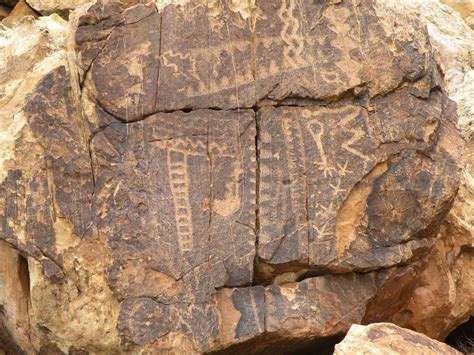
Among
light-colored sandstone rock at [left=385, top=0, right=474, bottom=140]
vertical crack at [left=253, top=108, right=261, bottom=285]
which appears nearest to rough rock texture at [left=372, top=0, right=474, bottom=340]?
light-colored sandstone rock at [left=385, top=0, right=474, bottom=140]

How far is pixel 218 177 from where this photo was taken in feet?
14.8

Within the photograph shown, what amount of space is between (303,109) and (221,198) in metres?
0.59

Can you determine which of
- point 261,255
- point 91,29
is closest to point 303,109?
point 261,255

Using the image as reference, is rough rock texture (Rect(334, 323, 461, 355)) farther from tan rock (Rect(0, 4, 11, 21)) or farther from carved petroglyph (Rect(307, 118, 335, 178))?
tan rock (Rect(0, 4, 11, 21))

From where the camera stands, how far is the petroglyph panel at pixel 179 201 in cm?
441

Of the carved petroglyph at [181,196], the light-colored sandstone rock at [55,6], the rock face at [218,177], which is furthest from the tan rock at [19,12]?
the carved petroglyph at [181,196]

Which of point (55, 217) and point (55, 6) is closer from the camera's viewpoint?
point (55, 217)

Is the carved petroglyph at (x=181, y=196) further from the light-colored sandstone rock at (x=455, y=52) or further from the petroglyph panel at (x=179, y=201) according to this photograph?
the light-colored sandstone rock at (x=455, y=52)

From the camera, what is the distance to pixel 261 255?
4.48 m

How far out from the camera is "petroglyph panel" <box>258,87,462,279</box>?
4523 mm

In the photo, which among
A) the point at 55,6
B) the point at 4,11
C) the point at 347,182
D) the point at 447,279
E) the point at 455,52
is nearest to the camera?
the point at 347,182

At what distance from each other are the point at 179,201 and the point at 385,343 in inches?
47.8

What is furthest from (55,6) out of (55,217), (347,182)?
(347,182)

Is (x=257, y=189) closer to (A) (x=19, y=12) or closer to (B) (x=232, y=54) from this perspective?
(B) (x=232, y=54)
